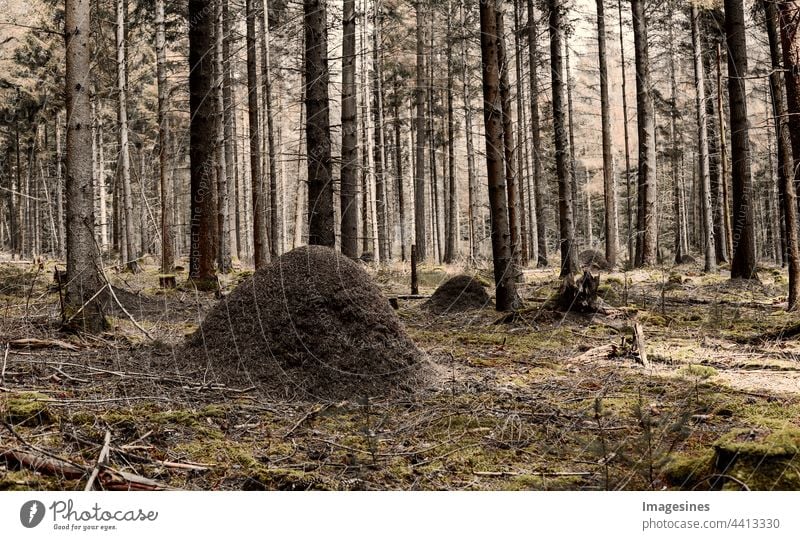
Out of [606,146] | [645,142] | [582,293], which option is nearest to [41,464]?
[582,293]

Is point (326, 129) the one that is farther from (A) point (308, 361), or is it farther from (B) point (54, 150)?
(B) point (54, 150)

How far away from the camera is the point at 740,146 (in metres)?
10.0

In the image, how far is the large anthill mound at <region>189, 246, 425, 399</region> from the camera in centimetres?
406

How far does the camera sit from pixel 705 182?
1492 cm

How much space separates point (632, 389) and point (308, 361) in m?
2.20

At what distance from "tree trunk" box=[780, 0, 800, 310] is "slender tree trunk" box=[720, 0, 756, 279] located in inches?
95.0

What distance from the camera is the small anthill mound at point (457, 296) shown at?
28.4ft

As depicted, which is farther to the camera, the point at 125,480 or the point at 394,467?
the point at 394,467

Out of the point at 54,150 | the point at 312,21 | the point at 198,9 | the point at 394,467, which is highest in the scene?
the point at 54,150

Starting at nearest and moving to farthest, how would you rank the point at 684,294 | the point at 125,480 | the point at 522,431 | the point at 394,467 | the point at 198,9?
the point at 125,480 < the point at 394,467 < the point at 522,431 < the point at 198,9 < the point at 684,294

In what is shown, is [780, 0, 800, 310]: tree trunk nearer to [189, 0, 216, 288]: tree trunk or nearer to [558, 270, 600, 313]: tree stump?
[558, 270, 600, 313]: tree stump

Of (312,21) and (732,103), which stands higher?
(732,103)

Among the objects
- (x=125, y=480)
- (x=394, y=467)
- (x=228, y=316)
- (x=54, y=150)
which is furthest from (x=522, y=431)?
(x=54, y=150)

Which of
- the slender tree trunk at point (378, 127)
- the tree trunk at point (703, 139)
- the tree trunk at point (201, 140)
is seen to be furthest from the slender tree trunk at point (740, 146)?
the tree trunk at point (201, 140)
